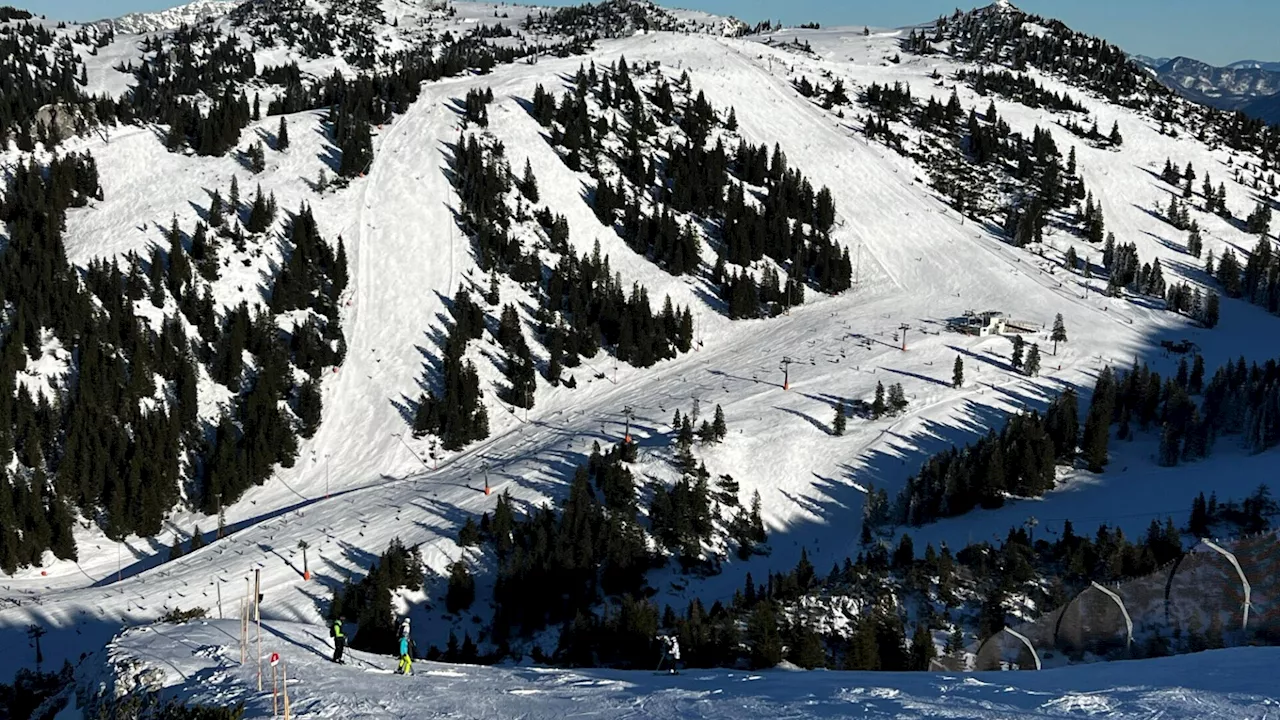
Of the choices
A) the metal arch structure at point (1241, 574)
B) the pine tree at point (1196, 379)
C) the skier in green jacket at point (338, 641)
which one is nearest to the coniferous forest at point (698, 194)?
the pine tree at point (1196, 379)

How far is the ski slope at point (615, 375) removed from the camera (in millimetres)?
57156

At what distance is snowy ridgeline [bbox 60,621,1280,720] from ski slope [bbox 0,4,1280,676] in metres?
0.66

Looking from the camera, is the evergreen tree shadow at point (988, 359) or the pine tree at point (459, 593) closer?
the pine tree at point (459, 593)

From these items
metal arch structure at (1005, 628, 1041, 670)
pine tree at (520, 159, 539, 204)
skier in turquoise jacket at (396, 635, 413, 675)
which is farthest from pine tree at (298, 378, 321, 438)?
metal arch structure at (1005, 628, 1041, 670)

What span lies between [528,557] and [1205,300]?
280 ft

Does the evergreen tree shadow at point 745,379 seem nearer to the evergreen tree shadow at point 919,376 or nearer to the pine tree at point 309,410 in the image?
the evergreen tree shadow at point 919,376

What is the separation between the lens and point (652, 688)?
1079 inches

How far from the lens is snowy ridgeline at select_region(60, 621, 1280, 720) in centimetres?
2128

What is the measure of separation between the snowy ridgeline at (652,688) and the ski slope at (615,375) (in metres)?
0.66

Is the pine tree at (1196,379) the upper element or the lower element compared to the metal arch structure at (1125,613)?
upper

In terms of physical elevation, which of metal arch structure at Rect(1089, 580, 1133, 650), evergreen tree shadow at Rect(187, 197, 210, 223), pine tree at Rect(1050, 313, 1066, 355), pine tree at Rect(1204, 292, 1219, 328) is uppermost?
evergreen tree shadow at Rect(187, 197, 210, 223)

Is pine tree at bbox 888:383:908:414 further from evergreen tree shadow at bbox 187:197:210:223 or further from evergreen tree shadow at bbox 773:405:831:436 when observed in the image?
evergreen tree shadow at bbox 187:197:210:223

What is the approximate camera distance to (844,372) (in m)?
82.5

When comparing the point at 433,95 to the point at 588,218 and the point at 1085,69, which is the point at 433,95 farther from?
the point at 1085,69
